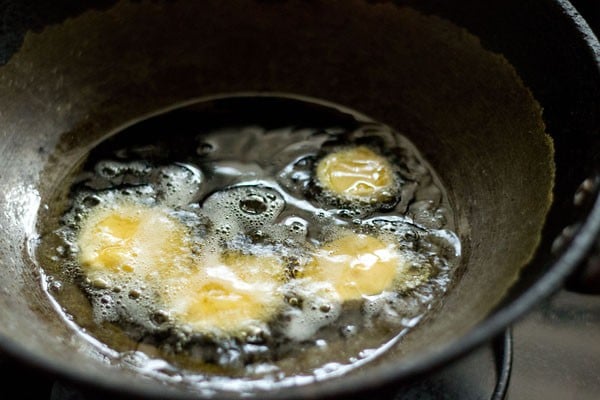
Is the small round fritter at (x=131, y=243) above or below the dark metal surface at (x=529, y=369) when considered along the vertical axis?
above

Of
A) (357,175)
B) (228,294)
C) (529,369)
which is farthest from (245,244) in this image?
(529,369)

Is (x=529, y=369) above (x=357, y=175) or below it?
below

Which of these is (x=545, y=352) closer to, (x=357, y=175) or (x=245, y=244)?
(x=357, y=175)

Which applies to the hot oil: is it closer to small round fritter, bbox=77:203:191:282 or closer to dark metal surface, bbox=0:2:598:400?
small round fritter, bbox=77:203:191:282

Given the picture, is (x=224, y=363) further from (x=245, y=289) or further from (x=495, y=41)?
(x=495, y=41)

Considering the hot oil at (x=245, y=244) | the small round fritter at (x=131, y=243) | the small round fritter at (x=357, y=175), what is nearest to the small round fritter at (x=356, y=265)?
the hot oil at (x=245, y=244)

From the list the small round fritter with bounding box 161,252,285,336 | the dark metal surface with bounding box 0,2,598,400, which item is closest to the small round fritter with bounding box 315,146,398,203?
the small round fritter with bounding box 161,252,285,336

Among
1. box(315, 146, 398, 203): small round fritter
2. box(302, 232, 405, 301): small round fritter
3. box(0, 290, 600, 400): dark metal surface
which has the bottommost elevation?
box(0, 290, 600, 400): dark metal surface

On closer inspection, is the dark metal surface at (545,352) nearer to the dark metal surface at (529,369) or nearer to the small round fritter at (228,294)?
the dark metal surface at (529,369)

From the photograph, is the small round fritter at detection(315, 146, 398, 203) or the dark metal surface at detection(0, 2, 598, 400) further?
the small round fritter at detection(315, 146, 398, 203)
